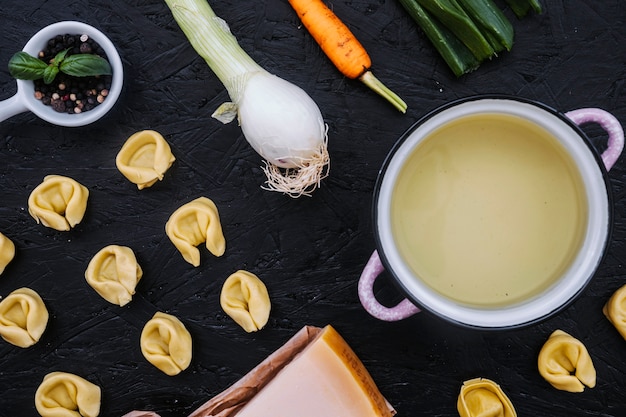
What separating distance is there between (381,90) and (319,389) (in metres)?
0.71

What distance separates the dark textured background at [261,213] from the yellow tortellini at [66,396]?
0.03m

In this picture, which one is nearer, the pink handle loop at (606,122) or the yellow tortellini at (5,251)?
the pink handle loop at (606,122)

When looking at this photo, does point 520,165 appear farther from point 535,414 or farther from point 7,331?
point 7,331

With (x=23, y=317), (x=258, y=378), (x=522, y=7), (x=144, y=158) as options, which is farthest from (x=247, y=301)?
(x=522, y=7)

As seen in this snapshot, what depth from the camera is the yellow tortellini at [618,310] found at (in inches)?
59.6

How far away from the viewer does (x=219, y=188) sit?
160cm

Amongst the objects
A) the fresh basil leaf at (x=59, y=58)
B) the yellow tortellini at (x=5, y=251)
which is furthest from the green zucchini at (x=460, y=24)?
the yellow tortellini at (x=5, y=251)

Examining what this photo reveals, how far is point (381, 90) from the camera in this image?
1519 mm

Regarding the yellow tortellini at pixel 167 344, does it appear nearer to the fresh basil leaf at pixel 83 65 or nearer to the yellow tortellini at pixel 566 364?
the fresh basil leaf at pixel 83 65

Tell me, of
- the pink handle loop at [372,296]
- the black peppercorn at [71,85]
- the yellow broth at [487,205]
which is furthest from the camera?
the black peppercorn at [71,85]

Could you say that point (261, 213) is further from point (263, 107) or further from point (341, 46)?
point (341, 46)

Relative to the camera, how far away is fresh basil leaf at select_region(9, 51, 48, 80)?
1444 millimetres

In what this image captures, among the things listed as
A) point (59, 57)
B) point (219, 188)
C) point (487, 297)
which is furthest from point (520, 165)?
point (59, 57)

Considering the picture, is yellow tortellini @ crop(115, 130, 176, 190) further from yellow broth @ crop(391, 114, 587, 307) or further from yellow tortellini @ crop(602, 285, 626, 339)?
yellow tortellini @ crop(602, 285, 626, 339)
